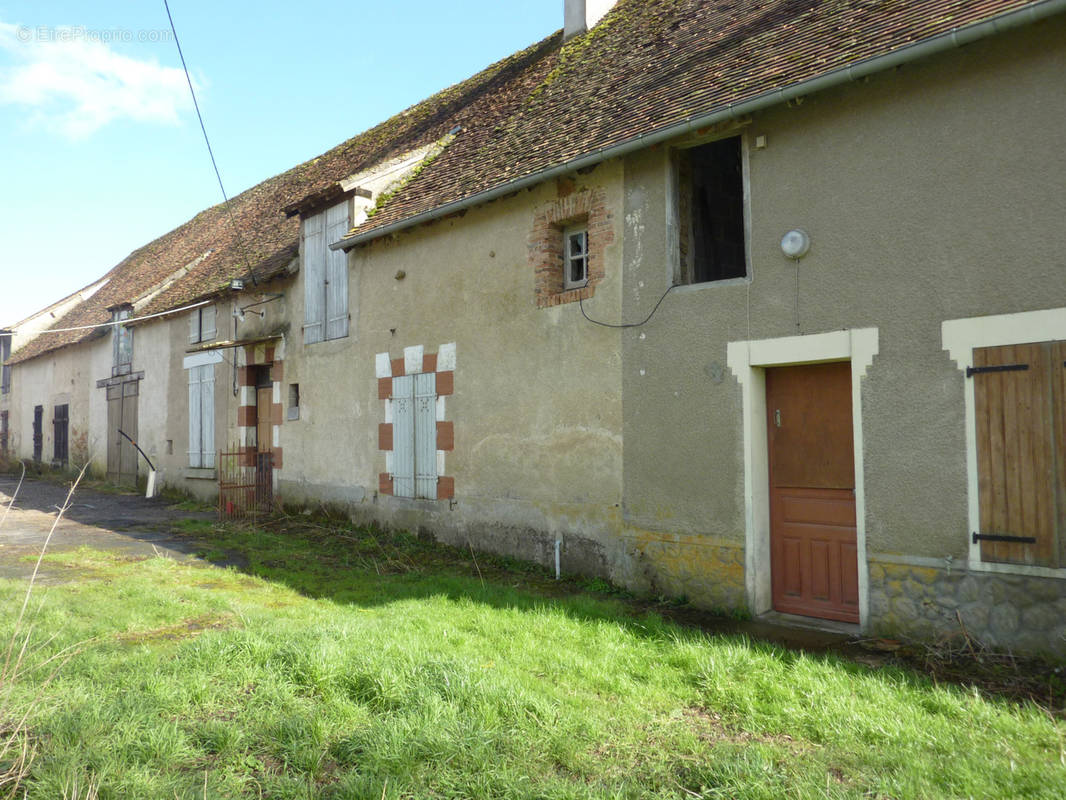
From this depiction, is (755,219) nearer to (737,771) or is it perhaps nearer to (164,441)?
(737,771)

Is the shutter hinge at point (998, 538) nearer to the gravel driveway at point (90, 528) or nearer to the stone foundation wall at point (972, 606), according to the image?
the stone foundation wall at point (972, 606)

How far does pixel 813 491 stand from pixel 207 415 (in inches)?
437

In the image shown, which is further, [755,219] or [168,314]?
[168,314]

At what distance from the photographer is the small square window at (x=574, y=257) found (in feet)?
25.3

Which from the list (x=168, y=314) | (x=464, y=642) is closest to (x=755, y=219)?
(x=464, y=642)

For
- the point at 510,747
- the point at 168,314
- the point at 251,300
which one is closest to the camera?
the point at 510,747

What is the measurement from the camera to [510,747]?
3.41 meters

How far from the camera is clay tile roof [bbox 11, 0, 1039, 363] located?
19.5 ft

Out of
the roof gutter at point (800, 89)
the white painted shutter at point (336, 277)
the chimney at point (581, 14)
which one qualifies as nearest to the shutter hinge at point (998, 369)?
the roof gutter at point (800, 89)

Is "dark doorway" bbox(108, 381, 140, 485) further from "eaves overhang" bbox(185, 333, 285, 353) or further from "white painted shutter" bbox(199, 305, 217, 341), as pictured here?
"eaves overhang" bbox(185, 333, 285, 353)

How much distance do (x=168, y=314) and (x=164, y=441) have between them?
251 cm

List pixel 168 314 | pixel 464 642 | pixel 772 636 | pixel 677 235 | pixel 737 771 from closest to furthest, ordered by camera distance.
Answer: pixel 737 771 → pixel 464 642 → pixel 772 636 → pixel 677 235 → pixel 168 314

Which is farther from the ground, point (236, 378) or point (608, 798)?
point (236, 378)

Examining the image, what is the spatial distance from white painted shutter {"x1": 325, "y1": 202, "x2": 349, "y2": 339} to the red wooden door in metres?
6.42
